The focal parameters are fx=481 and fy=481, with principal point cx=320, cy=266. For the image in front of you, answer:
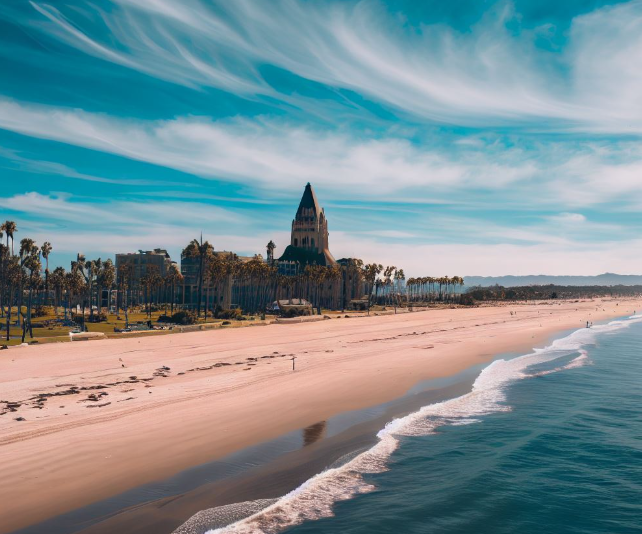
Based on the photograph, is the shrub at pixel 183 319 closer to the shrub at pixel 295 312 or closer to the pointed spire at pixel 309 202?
the shrub at pixel 295 312

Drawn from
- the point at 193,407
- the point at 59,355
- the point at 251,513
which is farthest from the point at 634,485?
the point at 59,355

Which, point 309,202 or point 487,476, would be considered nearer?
point 487,476

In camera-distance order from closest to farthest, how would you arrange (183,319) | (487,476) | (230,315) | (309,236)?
(487,476) → (183,319) → (230,315) → (309,236)

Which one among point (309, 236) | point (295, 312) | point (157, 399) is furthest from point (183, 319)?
point (309, 236)

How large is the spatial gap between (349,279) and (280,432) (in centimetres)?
12971

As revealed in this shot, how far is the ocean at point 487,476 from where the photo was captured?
12836mm

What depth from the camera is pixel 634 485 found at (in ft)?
→ 51.4

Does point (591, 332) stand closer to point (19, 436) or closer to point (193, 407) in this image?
point (193, 407)

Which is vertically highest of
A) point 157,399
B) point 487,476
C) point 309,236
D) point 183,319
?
point 309,236

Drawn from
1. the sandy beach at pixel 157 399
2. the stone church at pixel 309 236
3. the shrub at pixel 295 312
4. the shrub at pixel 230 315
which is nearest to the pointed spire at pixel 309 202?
the stone church at pixel 309 236

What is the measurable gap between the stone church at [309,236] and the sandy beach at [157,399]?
116 metres

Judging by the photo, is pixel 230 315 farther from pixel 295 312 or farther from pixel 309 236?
pixel 309 236

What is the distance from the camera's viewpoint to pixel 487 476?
1614 centimetres

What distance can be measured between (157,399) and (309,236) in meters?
153
